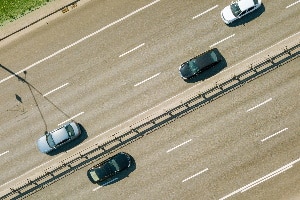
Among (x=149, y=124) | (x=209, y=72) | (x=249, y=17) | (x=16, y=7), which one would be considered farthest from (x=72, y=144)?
(x=249, y=17)

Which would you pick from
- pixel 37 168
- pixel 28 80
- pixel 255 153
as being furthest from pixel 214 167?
pixel 28 80

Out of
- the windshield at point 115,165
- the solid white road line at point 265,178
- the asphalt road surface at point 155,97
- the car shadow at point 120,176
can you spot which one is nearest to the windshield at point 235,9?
the asphalt road surface at point 155,97

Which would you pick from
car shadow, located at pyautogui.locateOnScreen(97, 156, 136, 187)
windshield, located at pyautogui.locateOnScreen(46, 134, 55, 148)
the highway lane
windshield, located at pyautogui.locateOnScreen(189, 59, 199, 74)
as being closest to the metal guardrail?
the highway lane

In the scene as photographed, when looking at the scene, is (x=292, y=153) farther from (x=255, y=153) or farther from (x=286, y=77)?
(x=286, y=77)

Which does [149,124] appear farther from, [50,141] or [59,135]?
[50,141]

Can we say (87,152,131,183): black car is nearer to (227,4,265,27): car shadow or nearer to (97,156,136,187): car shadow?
(97,156,136,187): car shadow
